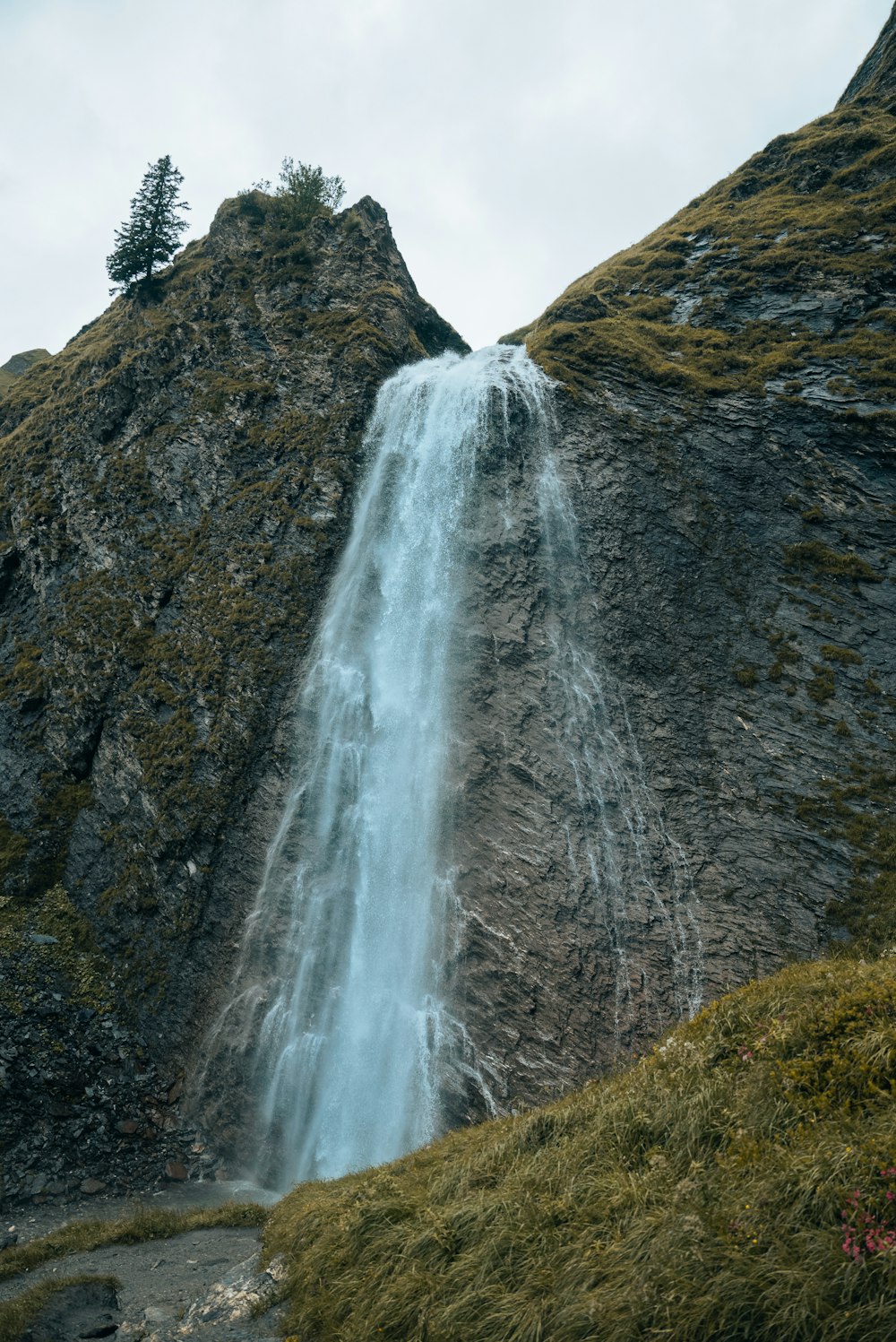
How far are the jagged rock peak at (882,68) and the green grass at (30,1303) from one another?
211 ft

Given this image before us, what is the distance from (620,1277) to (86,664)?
91.1 ft

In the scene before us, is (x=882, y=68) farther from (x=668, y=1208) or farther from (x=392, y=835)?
(x=668, y=1208)

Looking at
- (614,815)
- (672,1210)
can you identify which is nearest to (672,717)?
(614,815)

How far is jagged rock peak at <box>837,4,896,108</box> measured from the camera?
4516 cm

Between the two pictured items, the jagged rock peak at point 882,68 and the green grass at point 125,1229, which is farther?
the jagged rock peak at point 882,68

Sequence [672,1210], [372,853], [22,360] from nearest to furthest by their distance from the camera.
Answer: [672,1210] → [372,853] → [22,360]

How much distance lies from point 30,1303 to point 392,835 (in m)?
12.9

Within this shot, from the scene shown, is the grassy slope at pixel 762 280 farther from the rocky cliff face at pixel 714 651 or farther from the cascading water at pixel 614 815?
the cascading water at pixel 614 815

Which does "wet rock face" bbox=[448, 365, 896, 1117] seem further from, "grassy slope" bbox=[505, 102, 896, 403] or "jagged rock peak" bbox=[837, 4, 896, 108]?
"jagged rock peak" bbox=[837, 4, 896, 108]

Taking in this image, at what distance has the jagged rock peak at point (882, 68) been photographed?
45.2m

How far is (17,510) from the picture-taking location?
33.8 meters

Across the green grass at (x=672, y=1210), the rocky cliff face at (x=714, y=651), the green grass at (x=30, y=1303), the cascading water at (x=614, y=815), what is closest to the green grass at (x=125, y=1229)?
the green grass at (x=30, y=1303)

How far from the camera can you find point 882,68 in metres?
46.5

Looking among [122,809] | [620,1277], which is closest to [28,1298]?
[620,1277]
